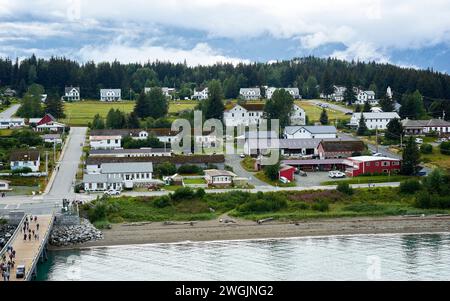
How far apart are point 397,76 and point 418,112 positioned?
9.64m

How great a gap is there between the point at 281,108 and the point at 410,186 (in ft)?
33.5

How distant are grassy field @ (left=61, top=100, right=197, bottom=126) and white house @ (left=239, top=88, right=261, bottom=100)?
338 cm

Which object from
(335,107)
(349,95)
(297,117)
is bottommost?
(297,117)

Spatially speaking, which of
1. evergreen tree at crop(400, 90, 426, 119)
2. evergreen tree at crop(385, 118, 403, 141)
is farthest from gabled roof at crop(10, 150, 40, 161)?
evergreen tree at crop(400, 90, 426, 119)

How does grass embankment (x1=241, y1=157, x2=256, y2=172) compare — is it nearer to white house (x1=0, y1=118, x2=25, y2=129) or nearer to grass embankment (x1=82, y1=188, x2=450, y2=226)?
Answer: grass embankment (x1=82, y1=188, x2=450, y2=226)

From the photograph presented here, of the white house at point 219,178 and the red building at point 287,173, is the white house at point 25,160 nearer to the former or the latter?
the white house at point 219,178

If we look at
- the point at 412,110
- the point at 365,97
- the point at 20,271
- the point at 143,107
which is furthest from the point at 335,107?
the point at 20,271

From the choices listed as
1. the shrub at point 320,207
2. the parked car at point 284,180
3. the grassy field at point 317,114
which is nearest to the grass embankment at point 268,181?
the parked car at point 284,180

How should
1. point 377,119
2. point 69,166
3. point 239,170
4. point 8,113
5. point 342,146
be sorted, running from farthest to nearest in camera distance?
point 8,113 < point 377,119 < point 342,146 < point 69,166 < point 239,170

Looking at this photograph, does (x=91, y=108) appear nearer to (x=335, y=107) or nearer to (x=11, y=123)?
(x=11, y=123)

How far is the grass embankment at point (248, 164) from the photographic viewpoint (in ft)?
62.5

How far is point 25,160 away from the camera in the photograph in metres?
18.2

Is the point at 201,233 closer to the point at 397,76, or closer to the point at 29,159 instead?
the point at 29,159

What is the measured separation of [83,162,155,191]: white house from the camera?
16203 millimetres
